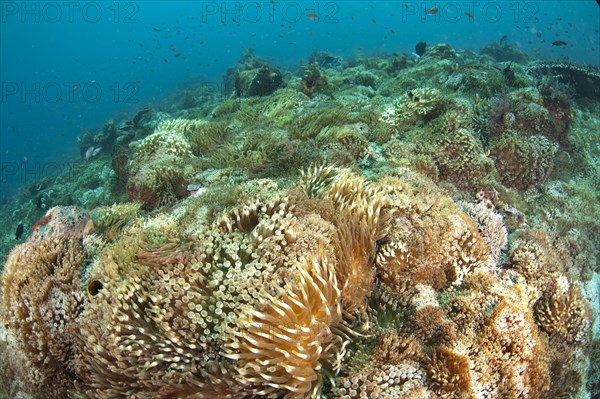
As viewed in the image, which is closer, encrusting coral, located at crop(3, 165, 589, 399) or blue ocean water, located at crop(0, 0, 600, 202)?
encrusting coral, located at crop(3, 165, 589, 399)

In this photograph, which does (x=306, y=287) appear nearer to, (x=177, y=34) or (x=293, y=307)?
(x=293, y=307)

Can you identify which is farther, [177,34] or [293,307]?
[177,34]

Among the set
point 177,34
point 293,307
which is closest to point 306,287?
point 293,307

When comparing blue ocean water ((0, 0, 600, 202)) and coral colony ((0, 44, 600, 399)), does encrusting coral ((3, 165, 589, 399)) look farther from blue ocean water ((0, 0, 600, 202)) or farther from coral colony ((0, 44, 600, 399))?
blue ocean water ((0, 0, 600, 202))

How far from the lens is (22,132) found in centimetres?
6938

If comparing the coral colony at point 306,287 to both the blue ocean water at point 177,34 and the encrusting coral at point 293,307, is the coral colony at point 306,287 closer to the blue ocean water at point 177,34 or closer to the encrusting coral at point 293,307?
the encrusting coral at point 293,307

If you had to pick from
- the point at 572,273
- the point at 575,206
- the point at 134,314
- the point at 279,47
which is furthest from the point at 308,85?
the point at 279,47

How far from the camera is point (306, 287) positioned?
2852mm

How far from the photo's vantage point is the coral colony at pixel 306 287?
2.80m

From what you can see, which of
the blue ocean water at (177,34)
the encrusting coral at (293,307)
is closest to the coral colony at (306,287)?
the encrusting coral at (293,307)

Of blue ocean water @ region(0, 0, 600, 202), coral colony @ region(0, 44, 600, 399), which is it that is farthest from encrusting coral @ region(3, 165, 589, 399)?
blue ocean water @ region(0, 0, 600, 202)

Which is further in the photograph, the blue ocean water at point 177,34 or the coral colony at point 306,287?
the blue ocean water at point 177,34

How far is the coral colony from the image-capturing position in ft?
9.20

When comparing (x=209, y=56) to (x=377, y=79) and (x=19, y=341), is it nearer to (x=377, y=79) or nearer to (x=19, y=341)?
(x=377, y=79)
